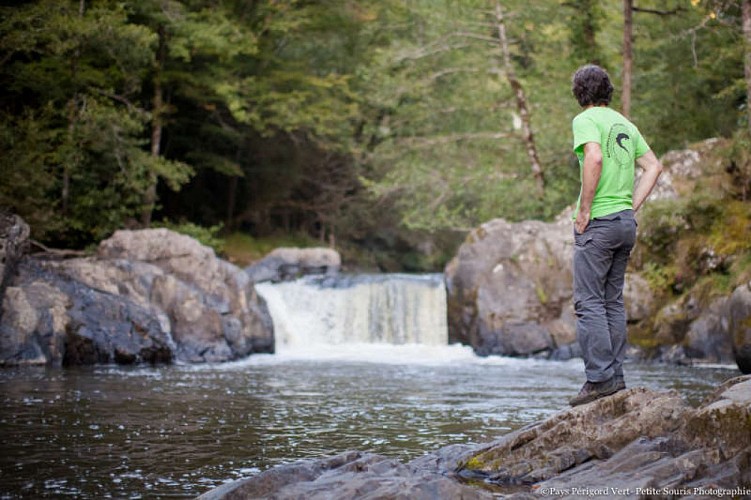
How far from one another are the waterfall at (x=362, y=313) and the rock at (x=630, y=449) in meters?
13.8

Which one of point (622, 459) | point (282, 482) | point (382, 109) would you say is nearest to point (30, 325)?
point (282, 482)

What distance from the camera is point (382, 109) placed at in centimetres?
3003

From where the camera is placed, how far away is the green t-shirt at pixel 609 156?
5648mm

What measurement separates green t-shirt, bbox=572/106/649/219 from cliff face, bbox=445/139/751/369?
8.79 metres

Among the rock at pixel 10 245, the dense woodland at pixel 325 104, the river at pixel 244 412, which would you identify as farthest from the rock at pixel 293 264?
the rock at pixel 10 245

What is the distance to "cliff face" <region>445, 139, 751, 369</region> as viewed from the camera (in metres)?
15.1

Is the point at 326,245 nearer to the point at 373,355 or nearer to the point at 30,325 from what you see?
the point at 373,355

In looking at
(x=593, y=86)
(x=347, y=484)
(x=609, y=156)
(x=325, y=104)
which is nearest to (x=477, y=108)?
(x=325, y=104)

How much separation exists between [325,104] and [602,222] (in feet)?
70.8

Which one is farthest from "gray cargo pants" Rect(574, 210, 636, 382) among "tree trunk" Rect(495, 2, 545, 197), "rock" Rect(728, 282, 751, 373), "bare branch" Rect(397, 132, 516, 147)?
"bare branch" Rect(397, 132, 516, 147)

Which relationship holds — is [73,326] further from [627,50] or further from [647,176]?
[627,50]

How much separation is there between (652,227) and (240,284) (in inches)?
306

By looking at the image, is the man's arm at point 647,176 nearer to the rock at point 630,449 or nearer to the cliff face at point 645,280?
the rock at point 630,449

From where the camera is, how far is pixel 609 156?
18.6 ft
